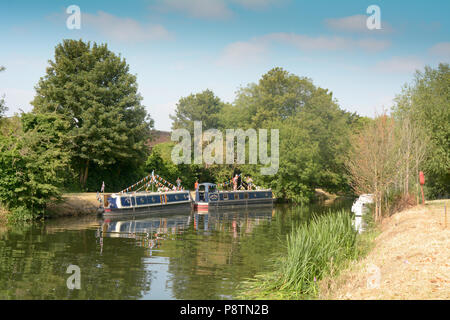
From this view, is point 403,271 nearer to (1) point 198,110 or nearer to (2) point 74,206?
(2) point 74,206

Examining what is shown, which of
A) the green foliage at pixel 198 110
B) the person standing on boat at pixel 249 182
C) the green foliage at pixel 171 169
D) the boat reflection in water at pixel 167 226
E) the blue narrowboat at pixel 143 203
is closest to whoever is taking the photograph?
the boat reflection in water at pixel 167 226

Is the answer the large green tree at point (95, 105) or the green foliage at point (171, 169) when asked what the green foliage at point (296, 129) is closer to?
the green foliage at point (171, 169)

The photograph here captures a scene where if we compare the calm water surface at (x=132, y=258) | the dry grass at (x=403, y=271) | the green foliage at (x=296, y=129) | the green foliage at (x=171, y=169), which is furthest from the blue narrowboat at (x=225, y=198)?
the dry grass at (x=403, y=271)

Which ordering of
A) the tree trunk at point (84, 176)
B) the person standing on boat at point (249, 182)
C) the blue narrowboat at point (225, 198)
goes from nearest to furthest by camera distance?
the tree trunk at point (84, 176) < the blue narrowboat at point (225, 198) < the person standing on boat at point (249, 182)

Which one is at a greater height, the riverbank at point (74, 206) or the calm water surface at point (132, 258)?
the riverbank at point (74, 206)

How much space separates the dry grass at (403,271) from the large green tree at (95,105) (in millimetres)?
28522

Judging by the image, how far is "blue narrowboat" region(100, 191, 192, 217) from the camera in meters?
32.1

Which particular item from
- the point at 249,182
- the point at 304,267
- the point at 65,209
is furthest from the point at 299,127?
the point at 304,267

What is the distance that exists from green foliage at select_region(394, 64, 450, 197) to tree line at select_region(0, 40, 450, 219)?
→ 0.28 feet

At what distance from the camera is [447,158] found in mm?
33562

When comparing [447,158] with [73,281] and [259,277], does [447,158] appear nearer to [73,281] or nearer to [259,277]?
[259,277]

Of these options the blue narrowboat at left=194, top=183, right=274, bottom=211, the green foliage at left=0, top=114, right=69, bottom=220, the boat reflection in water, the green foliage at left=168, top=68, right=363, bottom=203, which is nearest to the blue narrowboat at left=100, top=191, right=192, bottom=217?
the boat reflection in water

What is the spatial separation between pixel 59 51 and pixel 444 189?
36502 millimetres

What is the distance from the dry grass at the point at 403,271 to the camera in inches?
372
